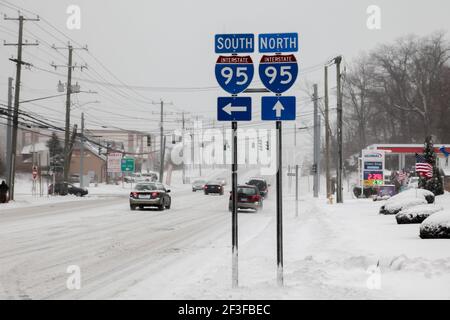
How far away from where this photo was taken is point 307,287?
8.51m

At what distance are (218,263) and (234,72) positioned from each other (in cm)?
455

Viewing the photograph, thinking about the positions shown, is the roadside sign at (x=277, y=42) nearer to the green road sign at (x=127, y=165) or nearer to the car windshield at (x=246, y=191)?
the car windshield at (x=246, y=191)

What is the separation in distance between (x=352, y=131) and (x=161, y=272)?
101 m

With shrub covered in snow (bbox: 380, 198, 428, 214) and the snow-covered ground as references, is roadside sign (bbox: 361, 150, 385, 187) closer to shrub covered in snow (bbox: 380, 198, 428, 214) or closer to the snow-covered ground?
shrub covered in snow (bbox: 380, 198, 428, 214)

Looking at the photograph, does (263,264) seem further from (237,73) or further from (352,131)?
(352,131)

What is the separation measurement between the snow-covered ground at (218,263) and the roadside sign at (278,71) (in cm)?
288

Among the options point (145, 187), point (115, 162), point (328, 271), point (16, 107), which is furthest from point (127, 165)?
point (328, 271)

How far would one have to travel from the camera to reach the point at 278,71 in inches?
337

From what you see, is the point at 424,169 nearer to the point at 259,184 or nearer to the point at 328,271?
the point at 259,184

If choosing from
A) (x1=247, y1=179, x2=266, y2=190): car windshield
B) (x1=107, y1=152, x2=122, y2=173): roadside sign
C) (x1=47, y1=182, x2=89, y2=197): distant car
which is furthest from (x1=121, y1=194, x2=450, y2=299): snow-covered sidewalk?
(x1=107, y1=152, x2=122, y2=173): roadside sign

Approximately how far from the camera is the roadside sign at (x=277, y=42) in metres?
8.54

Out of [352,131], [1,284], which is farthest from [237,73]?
[352,131]
